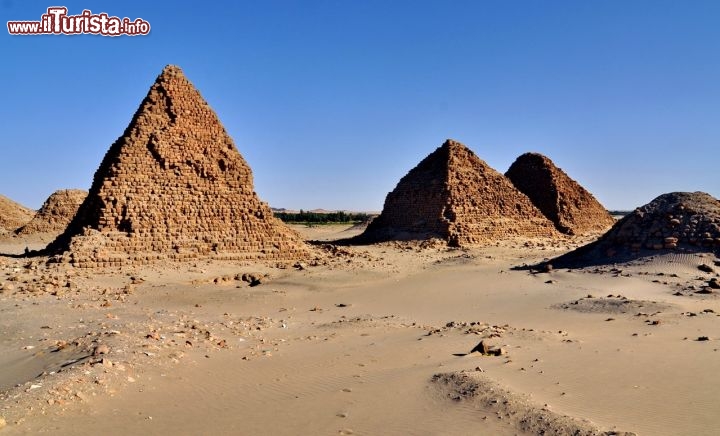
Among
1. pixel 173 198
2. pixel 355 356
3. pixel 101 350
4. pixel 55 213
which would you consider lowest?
pixel 355 356

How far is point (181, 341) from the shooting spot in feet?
27.3

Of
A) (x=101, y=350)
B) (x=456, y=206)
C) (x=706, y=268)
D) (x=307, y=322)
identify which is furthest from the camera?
(x=456, y=206)

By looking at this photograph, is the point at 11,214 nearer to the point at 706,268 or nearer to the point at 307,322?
the point at 307,322

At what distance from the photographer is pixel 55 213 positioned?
120 ft

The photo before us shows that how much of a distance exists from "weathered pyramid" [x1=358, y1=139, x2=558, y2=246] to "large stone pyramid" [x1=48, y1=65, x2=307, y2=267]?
1190cm

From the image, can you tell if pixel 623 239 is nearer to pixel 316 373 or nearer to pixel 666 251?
pixel 666 251

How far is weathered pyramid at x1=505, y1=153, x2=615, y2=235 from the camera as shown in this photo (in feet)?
128

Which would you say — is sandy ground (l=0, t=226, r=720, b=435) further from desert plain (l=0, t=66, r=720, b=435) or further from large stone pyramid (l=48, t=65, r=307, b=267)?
large stone pyramid (l=48, t=65, r=307, b=267)

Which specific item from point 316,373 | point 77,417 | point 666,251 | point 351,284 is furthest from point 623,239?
point 77,417

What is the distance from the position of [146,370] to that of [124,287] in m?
7.74


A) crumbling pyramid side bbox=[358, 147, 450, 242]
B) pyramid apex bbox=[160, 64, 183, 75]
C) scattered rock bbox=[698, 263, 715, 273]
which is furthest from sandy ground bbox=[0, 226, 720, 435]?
crumbling pyramid side bbox=[358, 147, 450, 242]

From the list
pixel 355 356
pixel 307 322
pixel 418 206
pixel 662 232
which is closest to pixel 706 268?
pixel 662 232

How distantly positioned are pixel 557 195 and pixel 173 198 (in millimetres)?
29461

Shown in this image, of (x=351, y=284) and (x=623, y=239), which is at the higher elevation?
(x=623, y=239)
